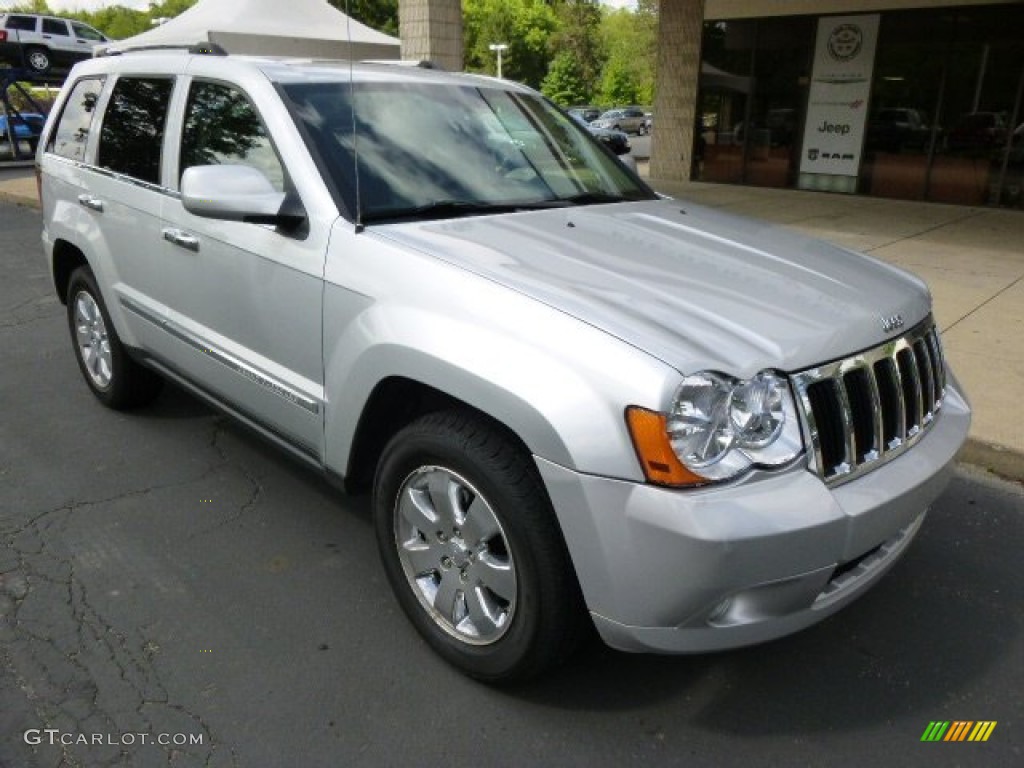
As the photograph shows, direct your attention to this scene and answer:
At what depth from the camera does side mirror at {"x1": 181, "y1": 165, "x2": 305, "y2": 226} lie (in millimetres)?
2791

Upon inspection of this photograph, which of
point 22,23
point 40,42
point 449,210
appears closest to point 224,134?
point 449,210

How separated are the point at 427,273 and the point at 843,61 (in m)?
13.5

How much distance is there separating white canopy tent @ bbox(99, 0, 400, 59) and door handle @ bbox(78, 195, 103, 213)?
6.63m

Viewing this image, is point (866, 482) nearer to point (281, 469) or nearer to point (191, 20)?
point (281, 469)

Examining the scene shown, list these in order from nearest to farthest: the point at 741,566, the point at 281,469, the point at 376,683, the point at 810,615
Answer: the point at 741,566
the point at 810,615
the point at 376,683
the point at 281,469

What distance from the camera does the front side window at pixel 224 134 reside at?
3.11m

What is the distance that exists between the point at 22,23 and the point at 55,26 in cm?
128

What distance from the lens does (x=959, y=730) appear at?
242 centimetres

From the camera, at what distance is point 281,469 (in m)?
4.01

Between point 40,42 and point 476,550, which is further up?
point 40,42

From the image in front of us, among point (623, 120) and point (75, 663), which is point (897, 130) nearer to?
point (75, 663)

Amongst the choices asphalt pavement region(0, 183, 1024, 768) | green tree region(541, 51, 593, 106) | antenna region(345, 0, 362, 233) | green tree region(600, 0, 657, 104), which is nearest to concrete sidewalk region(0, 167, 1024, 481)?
asphalt pavement region(0, 183, 1024, 768)

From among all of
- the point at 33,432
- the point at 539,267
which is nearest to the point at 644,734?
the point at 539,267

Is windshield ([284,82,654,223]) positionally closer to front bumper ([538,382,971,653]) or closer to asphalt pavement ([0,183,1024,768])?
front bumper ([538,382,971,653])
